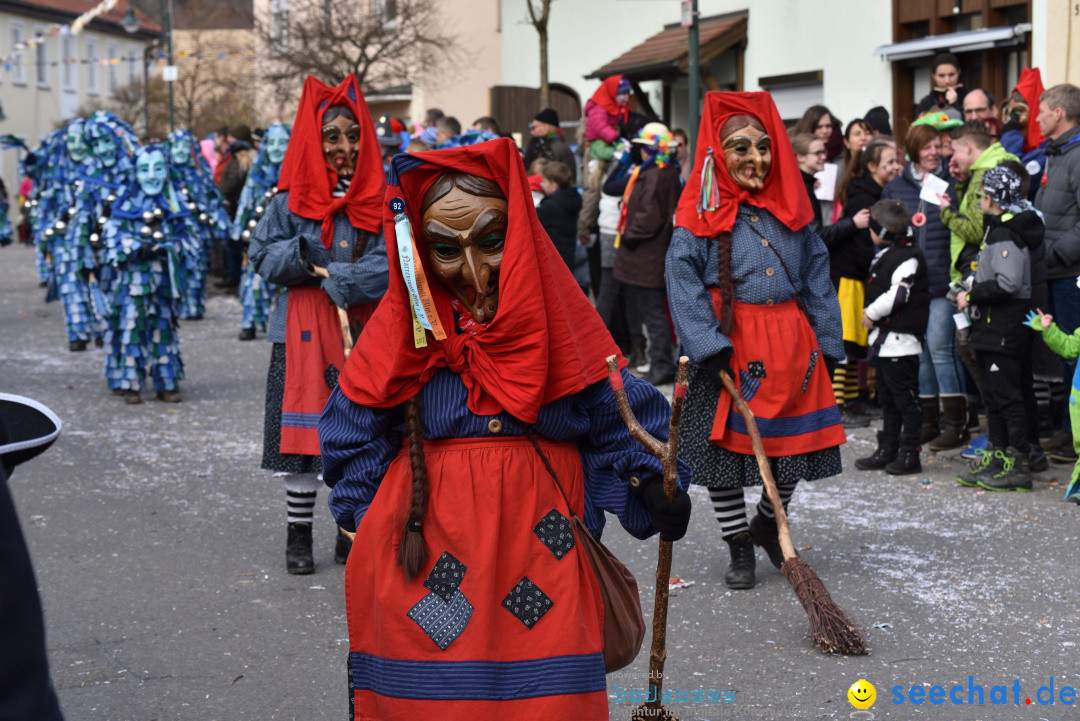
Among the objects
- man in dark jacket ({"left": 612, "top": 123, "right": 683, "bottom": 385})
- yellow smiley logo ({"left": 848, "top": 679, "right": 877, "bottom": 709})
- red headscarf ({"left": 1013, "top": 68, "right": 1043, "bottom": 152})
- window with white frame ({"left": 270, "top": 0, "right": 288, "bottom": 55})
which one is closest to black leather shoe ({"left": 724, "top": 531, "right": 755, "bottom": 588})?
yellow smiley logo ({"left": 848, "top": 679, "right": 877, "bottom": 709})

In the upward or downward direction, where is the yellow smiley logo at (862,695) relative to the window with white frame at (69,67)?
downward

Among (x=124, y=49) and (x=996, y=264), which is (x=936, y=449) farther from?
(x=124, y=49)

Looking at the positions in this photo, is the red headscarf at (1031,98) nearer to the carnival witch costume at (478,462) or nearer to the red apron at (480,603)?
the carnival witch costume at (478,462)

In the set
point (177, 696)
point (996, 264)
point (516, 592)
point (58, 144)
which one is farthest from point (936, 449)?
point (58, 144)

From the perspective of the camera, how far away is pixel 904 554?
6.02m

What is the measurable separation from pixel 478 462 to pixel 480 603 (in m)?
0.33

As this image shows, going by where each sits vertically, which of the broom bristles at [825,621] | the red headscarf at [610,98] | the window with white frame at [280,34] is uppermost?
the window with white frame at [280,34]

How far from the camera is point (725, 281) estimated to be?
217 inches

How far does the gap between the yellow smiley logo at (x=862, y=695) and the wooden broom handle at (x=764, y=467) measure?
0.76 meters

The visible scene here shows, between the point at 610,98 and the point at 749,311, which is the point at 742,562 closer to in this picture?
the point at 749,311

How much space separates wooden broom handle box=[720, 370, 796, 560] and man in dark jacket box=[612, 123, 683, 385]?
5.27 m

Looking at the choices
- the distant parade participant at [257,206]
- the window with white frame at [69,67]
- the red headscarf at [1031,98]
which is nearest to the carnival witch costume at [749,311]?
the red headscarf at [1031,98]

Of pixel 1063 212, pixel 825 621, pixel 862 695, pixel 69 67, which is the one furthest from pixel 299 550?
pixel 69 67

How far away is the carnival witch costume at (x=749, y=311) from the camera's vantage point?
5.45 m
